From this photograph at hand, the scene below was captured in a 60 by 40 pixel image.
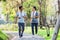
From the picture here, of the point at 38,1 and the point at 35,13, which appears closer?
the point at 35,13

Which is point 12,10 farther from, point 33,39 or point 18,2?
point 33,39

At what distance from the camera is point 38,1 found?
102ft

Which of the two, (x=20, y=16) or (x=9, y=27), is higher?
(x=20, y=16)

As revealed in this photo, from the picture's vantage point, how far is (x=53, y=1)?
43.7 m

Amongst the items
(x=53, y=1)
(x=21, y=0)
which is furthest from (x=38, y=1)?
(x=53, y=1)

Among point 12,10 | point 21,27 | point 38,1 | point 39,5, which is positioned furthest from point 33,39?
point 12,10

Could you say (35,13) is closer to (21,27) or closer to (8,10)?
(21,27)

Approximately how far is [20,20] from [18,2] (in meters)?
19.5

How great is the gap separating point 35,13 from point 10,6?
820 inches

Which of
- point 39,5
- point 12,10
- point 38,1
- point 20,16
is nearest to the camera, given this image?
point 20,16

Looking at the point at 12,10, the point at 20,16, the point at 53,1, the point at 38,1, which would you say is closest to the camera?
the point at 20,16

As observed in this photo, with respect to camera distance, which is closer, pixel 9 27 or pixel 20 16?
pixel 20 16

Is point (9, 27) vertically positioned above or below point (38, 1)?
below

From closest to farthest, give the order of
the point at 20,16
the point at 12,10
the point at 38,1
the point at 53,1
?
1. the point at 20,16
2. the point at 38,1
3. the point at 12,10
4. the point at 53,1
